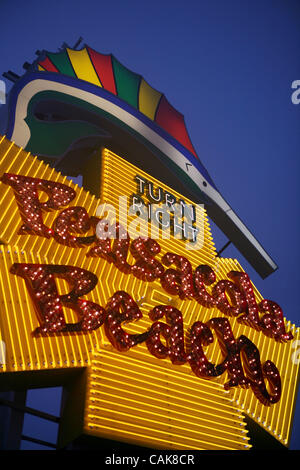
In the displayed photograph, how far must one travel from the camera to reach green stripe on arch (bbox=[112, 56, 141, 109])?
12.1m

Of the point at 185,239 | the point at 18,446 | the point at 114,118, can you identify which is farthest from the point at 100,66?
the point at 18,446

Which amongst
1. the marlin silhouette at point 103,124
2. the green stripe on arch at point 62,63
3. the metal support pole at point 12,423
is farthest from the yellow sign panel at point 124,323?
the metal support pole at point 12,423

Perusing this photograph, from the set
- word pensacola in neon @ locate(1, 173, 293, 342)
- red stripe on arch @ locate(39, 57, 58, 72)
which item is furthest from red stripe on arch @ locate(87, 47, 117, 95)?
word pensacola in neon @ locate(1, 173, 293, 342)

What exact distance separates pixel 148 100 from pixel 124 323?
252 inches

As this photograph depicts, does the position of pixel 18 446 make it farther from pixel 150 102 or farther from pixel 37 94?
pixel 150 102

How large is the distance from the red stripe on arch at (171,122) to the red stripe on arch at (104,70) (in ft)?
4.52

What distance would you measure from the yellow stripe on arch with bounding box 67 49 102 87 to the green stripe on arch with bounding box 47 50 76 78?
0.11 metres

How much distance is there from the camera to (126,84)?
12.4m

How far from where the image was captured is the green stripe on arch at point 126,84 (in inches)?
476

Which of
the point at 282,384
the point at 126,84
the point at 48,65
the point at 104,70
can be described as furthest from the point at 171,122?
the point at 282,384

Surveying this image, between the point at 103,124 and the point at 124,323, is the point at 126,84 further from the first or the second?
the point at 124,323

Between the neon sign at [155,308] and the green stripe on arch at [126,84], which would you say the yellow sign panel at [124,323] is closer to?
the neon sign at [155,308]

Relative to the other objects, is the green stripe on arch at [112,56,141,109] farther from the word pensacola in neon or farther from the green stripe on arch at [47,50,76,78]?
the word pensacola in neon
